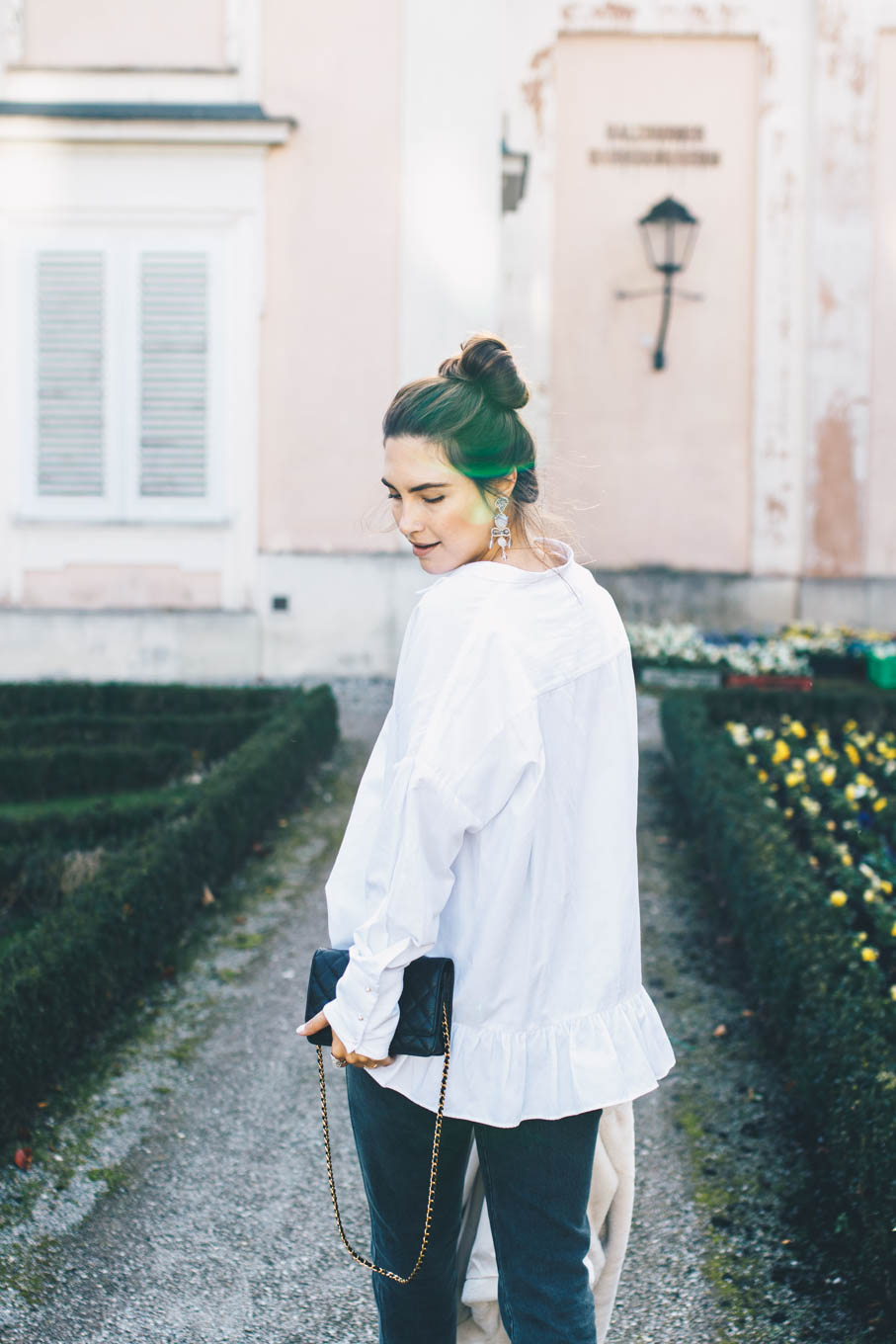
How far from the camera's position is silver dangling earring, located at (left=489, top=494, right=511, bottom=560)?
1726 mm

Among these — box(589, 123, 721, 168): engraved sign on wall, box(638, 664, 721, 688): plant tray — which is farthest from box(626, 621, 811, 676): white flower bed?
box(589, 123, 721, 168): engraved sign on wall

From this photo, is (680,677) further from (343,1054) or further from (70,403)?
(343,1054)

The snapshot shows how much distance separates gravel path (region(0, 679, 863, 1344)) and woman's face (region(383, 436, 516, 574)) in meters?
1.63

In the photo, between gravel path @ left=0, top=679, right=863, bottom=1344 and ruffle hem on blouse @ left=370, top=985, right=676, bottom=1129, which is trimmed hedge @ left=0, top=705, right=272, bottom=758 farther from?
ruffle hem on blouse @ left=370, top=985, right=676, bottom=1129

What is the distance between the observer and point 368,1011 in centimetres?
158

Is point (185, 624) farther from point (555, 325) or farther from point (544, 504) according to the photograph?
point (544, 504)

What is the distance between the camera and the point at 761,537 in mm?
11266

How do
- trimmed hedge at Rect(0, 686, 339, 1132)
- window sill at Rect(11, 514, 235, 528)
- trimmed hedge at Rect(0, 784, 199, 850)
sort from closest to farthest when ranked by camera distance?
trimmed hedge at Rect(0, 686, 339, 1132) → trimmed hedge at Rect(0, 784, 199, 850) → window sill at Rect(11, 514, 235, 528)

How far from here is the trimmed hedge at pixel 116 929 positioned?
3.16m

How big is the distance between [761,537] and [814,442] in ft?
3.03

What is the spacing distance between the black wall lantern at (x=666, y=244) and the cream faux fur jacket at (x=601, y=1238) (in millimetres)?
9921

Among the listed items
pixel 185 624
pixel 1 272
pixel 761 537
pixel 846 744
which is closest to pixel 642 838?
pixel 846 744

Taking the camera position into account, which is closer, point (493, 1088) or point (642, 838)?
Answer: point (493, 1088)

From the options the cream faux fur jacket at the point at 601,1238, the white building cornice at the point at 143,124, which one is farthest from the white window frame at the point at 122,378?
the cream faux fur jacket at the point at 601,1238
